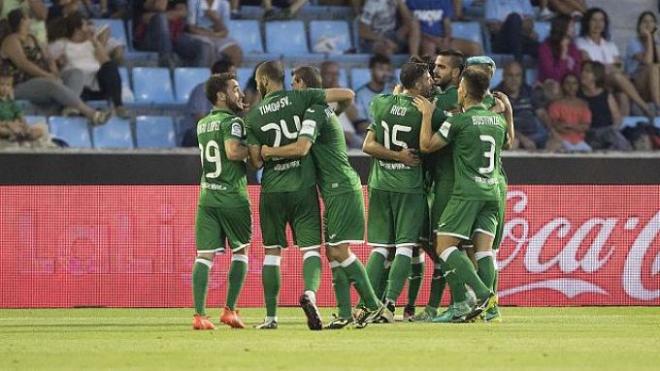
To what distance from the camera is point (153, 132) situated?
1833 centimetres

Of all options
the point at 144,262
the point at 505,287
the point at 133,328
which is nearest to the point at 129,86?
the point at 144,262

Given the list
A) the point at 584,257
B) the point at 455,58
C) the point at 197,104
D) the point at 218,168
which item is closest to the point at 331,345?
the point at 218,168

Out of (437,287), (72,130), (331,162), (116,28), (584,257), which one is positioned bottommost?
(584,257)

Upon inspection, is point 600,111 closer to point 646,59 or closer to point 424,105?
point 646,59

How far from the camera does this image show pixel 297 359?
31.5ft

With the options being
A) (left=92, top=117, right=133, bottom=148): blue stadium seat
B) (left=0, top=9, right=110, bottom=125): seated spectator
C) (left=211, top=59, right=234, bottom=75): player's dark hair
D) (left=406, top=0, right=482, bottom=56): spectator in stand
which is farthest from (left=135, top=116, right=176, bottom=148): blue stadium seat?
(left=406, top=0, right=482, bottom=56): spectator in stand

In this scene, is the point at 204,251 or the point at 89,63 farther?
the point at 89,63

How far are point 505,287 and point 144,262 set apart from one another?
3482mm

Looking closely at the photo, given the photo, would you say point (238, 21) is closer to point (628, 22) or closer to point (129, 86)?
point (129, 86)

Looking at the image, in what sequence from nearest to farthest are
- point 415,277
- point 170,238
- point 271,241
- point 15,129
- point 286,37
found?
point 271,241 < point 415,277 < point 170,238 < point 15,129 < point 286,37

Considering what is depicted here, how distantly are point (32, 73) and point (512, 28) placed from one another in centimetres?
611

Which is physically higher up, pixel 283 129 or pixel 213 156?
pixel 283 129

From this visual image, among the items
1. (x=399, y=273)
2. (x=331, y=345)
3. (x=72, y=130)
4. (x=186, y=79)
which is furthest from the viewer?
(x=186, y=79)

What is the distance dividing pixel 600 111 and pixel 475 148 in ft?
23.9
